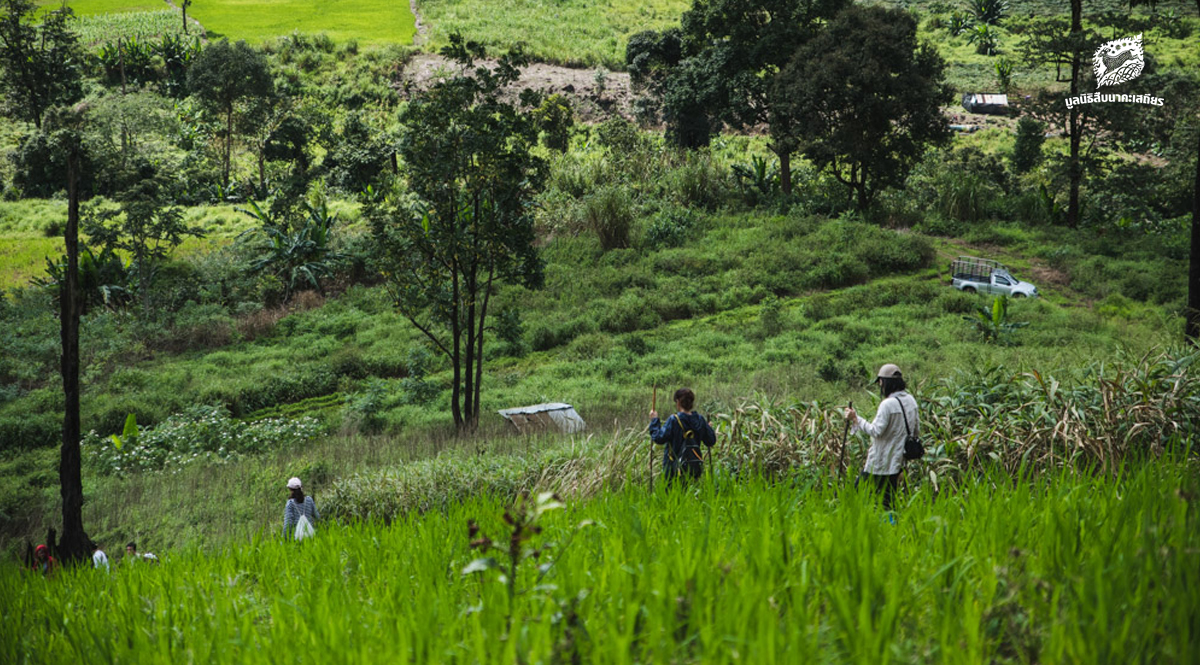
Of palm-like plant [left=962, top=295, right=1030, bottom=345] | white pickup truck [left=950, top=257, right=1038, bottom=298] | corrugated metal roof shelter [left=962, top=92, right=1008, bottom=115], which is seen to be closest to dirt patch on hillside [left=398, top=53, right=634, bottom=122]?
corrugated metal roof shelter [left=962, top=92, right=1008, bottom=115]

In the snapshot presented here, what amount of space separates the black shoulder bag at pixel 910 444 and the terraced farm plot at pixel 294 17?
58.6 m

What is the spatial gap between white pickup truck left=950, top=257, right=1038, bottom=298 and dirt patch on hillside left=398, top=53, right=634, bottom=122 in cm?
2911

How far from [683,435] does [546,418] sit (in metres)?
6.29

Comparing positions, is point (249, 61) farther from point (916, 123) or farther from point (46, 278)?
point (916, 123)

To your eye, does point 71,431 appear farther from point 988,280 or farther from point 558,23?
point 558,23

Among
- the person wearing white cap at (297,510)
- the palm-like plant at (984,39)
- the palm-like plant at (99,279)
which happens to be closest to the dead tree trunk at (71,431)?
the person wearing white cap at (297,510)

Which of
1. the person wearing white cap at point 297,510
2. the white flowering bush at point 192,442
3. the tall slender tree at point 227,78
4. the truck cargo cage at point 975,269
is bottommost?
the white flowering bush at point 192,442

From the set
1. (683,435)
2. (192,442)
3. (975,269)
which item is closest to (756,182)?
(975,269)

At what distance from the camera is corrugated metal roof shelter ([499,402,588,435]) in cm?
1191

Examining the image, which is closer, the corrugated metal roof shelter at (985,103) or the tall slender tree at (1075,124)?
the tall slender tree at (1075,124)

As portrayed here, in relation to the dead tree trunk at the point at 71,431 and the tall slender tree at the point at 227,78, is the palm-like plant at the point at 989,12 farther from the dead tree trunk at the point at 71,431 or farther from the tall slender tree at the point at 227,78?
the dead tree trunk at the point at 71,431

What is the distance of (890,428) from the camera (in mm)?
5781

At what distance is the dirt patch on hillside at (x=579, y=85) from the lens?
157 ft

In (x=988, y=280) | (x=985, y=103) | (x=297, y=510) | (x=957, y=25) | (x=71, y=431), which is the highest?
(x=957, y=25)
